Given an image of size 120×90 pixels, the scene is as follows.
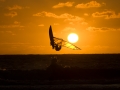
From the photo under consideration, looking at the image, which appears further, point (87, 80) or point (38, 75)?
point (38, 75)

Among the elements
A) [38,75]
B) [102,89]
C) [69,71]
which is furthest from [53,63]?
[102,89]

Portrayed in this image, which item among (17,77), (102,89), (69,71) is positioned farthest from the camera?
(17,77)

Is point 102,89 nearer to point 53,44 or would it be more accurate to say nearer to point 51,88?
point 51,88

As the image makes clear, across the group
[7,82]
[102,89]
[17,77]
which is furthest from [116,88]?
[17,77]

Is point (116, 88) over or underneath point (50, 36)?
underneath

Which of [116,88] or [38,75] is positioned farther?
[38,75]

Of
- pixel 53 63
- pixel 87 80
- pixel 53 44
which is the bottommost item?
pixel 87 80

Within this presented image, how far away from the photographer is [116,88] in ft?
72.4

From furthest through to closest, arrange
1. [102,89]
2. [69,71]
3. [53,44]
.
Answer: [69,71]
[53,44]
[102,89]

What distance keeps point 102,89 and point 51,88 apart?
13.6 feet

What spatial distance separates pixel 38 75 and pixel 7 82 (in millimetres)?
5210

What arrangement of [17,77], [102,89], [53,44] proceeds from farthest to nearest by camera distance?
[17,77], [53,44], [102,89]

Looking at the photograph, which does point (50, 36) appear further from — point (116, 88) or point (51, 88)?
point (116, 88)

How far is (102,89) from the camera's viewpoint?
21984 millimetres
